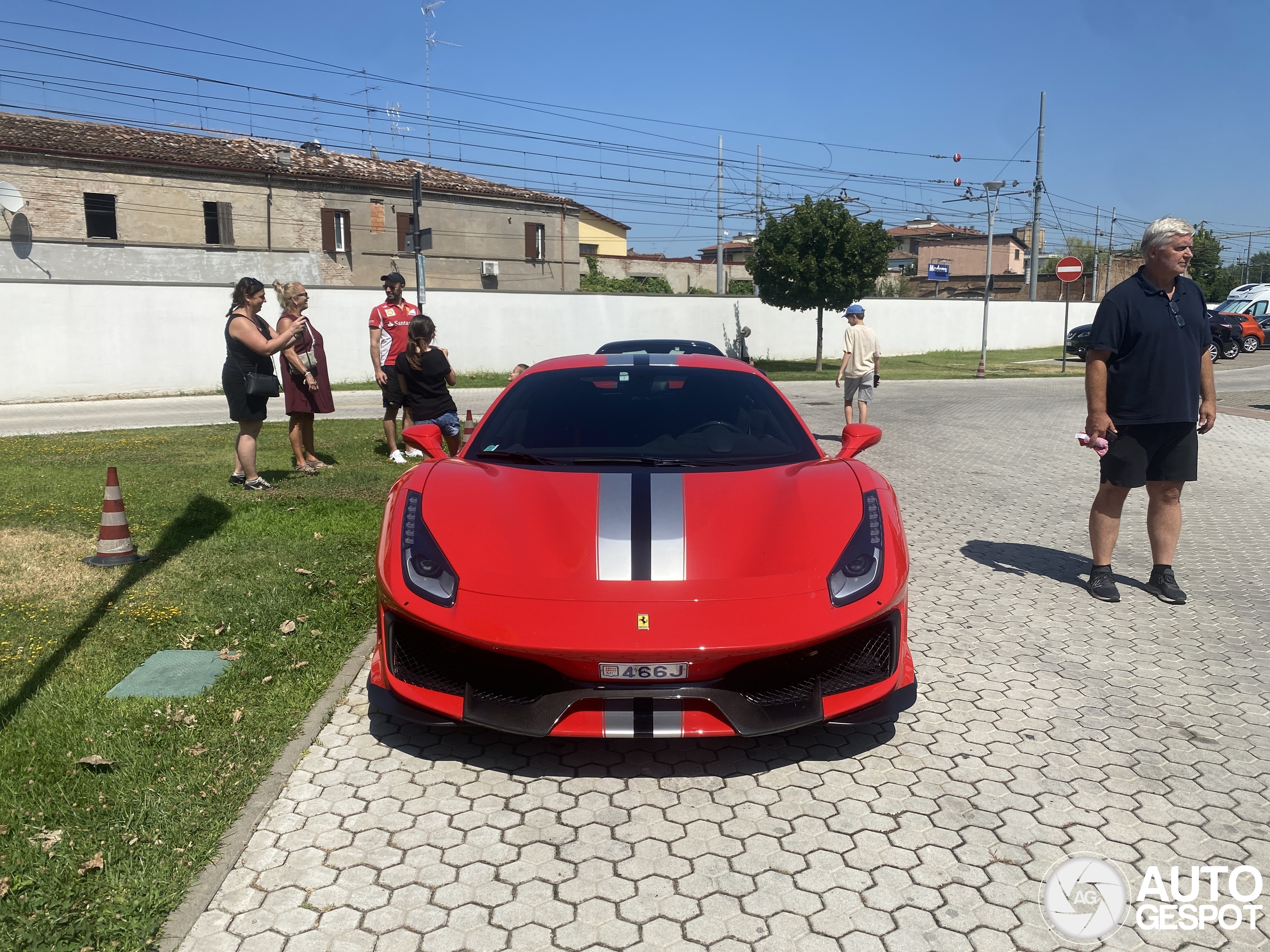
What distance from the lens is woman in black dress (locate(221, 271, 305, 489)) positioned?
Result: 757 cm

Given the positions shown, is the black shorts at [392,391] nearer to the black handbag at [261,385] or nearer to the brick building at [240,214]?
the black handbag at [261,385]

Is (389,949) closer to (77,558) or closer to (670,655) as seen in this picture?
(670,655)

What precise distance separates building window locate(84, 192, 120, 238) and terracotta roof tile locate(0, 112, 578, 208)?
130 centimetres

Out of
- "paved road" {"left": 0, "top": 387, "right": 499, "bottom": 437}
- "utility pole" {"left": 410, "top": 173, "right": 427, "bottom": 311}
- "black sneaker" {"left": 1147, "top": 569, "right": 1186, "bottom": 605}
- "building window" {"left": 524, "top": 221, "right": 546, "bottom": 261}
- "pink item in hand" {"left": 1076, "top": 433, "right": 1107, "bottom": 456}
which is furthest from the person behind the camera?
"building window" {"left": 524, "top": 221, "right": 546, "bottom": 261}

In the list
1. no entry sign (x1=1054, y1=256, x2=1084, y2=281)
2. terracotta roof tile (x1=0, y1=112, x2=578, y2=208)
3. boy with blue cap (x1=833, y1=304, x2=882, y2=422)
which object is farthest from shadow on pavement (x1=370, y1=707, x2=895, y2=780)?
terracotta roof tile (x1=0, y1=112, x2=578, y2=208)

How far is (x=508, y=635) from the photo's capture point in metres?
3.05

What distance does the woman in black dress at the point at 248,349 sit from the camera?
7570mm

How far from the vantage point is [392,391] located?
9805mm

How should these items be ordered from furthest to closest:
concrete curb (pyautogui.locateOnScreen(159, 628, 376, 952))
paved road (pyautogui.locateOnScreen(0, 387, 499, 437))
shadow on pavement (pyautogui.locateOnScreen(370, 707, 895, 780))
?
1. paved road (pyautogui.locateOnScreen(0, 387, 499, 437))
2. shadow on pavement (pyautogui.locateOnScreen(370, 707, 895, 780))
3. concrete curb (pyautogui.locateOnScreen(159, 628, 376, 952))

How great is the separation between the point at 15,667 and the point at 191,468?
5.49m

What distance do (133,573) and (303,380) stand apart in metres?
3.37

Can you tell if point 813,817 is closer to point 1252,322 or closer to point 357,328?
point 357,328

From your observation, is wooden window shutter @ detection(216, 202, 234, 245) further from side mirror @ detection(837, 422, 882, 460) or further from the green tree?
side mirror @ detection(837, 422, 882, 460)

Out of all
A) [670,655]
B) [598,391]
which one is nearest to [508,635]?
[670,655]
